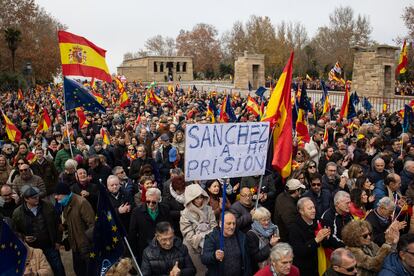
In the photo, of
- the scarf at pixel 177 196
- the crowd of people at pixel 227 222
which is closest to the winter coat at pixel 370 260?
the crowd of people at pixel 227 222

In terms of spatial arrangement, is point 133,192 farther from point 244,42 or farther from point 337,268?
point 244,42

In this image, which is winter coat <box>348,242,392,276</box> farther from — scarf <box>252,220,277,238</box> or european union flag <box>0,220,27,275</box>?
european union flag <box>0,220,27,275</box>

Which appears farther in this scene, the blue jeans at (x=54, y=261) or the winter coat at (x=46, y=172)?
the winter coat at (x=46, y=172)

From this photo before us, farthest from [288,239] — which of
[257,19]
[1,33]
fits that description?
[257,19]

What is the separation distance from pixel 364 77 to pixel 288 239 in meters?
21.9

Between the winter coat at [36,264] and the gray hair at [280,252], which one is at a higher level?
the gray hair at [280,252]

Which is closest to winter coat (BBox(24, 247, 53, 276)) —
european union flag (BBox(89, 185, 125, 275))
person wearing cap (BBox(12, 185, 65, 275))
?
european union flag (BBox(89, 185, 125, 275))

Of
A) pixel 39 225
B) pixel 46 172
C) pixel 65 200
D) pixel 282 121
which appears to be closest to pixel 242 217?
pixel 282 121

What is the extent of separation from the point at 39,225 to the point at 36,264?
0.88 metres

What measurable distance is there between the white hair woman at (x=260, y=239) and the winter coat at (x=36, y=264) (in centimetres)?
206

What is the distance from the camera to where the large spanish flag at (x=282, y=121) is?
5.50 metres

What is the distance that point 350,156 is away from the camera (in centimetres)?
904

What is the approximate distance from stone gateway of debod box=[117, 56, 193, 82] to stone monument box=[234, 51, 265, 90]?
3465 centimetres

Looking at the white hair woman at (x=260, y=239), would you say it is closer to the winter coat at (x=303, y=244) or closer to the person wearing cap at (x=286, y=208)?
the winter coat at (x=303, y=244)
